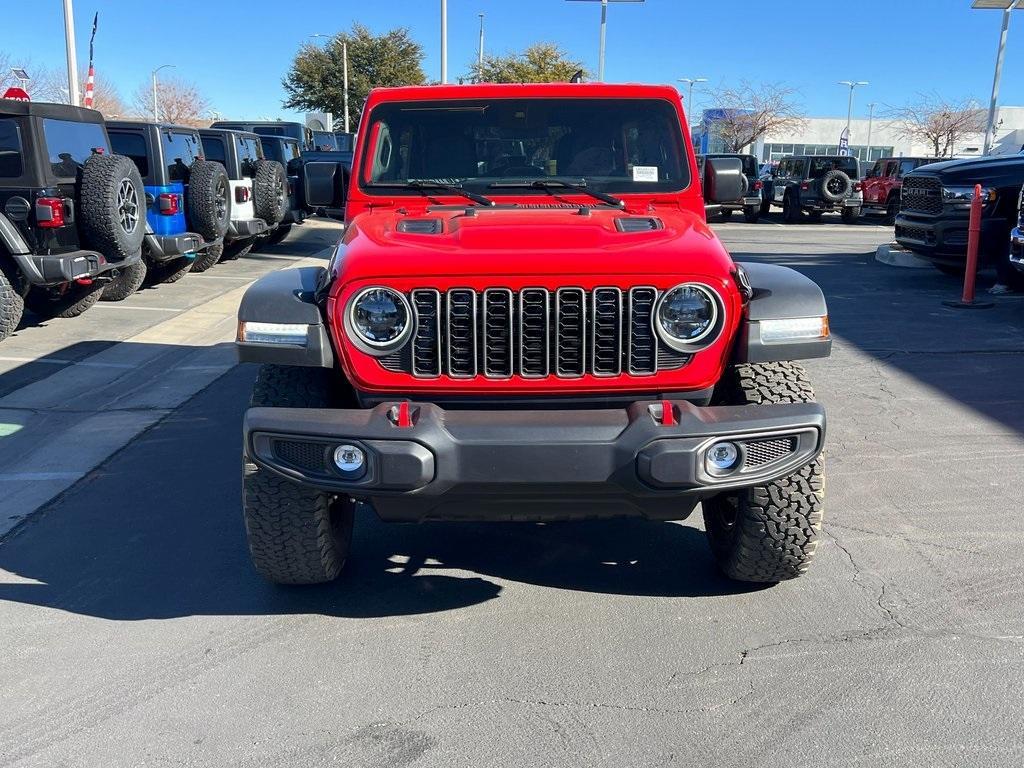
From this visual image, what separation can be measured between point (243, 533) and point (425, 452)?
180 centimetres

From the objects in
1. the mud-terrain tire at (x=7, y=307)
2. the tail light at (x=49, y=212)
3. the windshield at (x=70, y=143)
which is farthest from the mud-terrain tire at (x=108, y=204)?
the mud-terrain tire at (x=7, y=307)

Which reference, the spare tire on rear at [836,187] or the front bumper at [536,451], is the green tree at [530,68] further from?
the front bumper at [536,451]

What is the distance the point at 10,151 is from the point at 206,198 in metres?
3.82

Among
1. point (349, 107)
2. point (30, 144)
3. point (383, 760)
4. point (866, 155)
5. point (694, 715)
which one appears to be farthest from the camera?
point (866, 155)

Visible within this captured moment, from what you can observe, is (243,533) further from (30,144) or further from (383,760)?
(30,144)

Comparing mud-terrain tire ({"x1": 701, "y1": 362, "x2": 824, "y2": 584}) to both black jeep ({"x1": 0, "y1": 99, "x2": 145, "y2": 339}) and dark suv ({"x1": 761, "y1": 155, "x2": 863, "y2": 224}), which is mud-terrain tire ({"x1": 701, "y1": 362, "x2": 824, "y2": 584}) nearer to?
black jeep ({"x1": 0, "y1": 99, "x2": 145, "y2": 339})

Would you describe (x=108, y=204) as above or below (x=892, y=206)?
above

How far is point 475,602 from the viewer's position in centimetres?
387

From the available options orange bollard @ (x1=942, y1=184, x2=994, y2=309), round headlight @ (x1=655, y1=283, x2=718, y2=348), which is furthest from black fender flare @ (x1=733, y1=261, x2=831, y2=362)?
orange bollard @ (x1=942, y1=184, x2=994, y2=309)

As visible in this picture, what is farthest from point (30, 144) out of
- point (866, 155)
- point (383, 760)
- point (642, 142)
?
point (866, 155)

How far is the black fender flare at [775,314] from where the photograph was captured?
134 inches

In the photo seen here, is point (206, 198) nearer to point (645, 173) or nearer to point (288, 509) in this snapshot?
point (645, 173)

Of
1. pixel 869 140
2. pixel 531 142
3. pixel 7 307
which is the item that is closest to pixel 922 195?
pixel 531 142

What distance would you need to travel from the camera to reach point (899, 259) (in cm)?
1555
